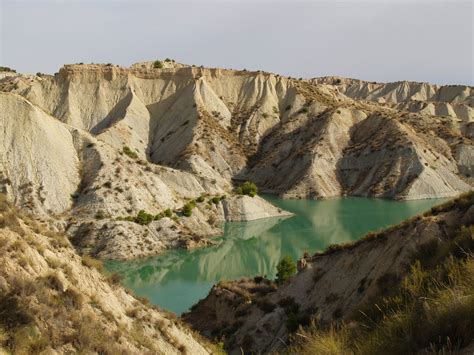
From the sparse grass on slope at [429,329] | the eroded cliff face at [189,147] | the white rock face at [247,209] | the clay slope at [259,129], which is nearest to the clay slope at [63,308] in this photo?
the sparse grass on slope at [429,329]

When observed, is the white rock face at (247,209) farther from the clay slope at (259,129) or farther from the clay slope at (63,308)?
the clay slope at (63,308)

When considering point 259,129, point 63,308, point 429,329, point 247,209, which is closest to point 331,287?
point 63,308

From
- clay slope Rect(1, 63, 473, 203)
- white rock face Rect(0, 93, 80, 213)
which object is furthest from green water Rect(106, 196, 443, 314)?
white rock face Rect(0, 93, 80, 213)

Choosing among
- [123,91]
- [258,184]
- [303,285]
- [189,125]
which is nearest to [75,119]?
[123,91]

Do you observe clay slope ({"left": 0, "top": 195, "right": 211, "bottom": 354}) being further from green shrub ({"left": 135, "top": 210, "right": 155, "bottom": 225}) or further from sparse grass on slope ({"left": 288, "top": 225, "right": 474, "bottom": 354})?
green shrub ({"left": 135, "top": 210, "right": 155, "bottom": 225})

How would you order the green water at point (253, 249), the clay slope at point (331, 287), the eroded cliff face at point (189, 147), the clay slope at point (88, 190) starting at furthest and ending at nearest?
the eroded cliff face at point (189, 147) < the clay slope at point (88, 190) < the green water at point (253, 249) < the clay slope at point (331, 287)

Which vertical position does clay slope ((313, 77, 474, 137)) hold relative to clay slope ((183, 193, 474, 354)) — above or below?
above

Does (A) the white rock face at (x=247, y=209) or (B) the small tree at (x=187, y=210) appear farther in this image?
(A) the white rock face at (x=247, y=209)
